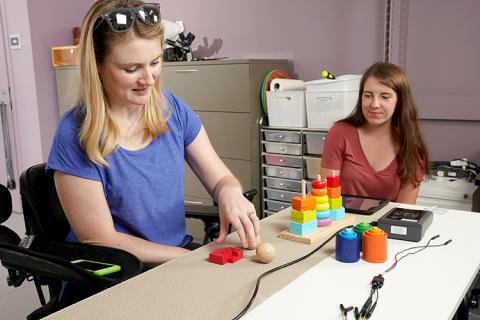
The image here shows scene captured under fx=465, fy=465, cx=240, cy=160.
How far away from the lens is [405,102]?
5.94ft

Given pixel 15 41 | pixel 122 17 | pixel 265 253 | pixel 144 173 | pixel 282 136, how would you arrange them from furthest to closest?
pixel 15 41 < pixel 282 136 < pixel 144 173 < pixel 122 17 < pixel 265 253

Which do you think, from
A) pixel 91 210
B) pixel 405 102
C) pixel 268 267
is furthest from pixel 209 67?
pixel 268 267

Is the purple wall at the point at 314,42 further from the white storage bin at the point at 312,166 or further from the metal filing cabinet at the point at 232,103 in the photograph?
the white storage bin at the point at 312,166

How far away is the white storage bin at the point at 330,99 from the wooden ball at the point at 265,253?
63.3 inches

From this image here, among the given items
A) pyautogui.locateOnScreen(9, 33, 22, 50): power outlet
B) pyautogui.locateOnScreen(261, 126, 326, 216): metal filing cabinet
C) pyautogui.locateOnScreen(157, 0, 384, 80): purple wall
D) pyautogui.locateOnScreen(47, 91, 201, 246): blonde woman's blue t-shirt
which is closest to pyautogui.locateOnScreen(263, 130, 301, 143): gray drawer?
pyautogui.locateOnScreen(261, 126, 326, 216): metal filing cabinet

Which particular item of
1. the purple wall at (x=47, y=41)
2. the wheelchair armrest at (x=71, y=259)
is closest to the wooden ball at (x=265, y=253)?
the wheelchair armrest at (x=71, y=259)

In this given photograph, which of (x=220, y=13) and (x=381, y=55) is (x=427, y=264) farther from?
(x=220, y=13)

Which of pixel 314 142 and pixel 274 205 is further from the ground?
pixel 314 142

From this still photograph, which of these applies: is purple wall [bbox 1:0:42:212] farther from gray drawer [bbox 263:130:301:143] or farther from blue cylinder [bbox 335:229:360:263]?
blue cylinder [bbox 335:229:360:263]

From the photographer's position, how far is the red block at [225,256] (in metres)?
1.04

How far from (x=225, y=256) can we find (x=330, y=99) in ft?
5.46

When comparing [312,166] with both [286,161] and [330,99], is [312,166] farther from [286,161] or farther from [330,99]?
[330,99]

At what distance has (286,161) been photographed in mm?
2770

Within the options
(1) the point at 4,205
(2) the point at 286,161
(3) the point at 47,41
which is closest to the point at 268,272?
(1) the point at 4,205
